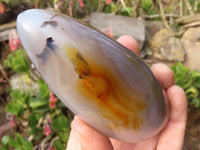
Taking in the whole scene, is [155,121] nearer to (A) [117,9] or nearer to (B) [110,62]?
(B) [110,62]

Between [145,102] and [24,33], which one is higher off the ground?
[24,33]

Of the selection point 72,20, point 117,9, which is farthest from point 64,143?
point 117,9

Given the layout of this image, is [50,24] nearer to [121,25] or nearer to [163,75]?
[163,75]

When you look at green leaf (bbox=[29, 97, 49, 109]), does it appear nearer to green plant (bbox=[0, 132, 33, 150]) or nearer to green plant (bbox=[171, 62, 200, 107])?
green plant (bbox=[0, 132, 33, 150])

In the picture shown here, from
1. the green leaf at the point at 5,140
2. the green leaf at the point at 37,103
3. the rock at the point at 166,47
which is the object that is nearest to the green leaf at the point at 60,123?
the green leaf at the point at 37,103

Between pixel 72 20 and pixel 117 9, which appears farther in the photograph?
pixel 117 9

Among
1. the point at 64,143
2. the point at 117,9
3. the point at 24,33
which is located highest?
the point at 24,33

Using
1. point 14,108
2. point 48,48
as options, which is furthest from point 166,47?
point 48,48
